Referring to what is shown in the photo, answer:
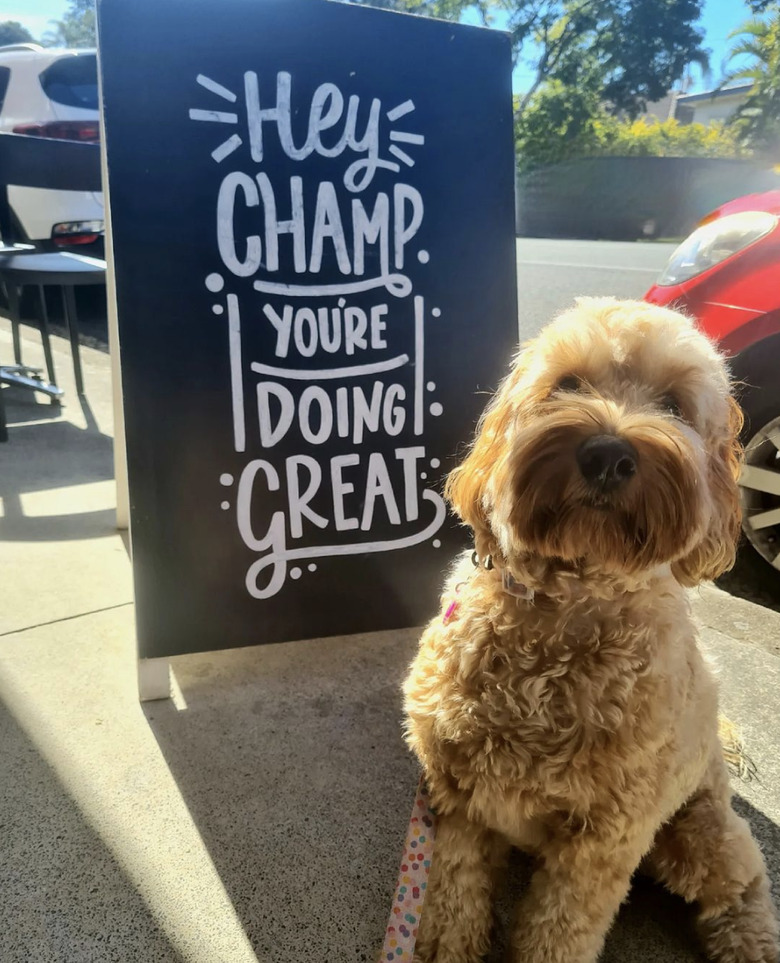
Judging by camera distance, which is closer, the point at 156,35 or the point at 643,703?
the point at 643,703

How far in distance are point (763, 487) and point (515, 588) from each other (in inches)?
78.8

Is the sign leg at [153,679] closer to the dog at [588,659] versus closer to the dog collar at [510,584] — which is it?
the dog at [588,659]

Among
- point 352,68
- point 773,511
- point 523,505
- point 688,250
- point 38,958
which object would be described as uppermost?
point 352,68

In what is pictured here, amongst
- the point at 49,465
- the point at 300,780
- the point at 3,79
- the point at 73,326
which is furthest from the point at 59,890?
the point at 3,79

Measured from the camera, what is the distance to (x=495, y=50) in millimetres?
2359

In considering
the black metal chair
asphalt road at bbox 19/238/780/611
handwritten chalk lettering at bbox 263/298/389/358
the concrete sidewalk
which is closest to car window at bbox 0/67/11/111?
asphalt road at bbox 19/238/780/611

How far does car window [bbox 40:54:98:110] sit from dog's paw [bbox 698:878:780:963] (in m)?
8.43

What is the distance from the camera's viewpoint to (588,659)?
155 centimetres

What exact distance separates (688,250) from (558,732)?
106 inches

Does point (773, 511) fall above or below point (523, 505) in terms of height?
below

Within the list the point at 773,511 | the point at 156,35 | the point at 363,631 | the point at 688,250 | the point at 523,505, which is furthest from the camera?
the point at 688,250

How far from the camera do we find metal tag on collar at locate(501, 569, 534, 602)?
5.21 ft

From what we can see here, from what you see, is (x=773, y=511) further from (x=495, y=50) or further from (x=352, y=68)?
(x=352, y=68)

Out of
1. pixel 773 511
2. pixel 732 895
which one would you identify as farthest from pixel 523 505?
pixel 773 511
